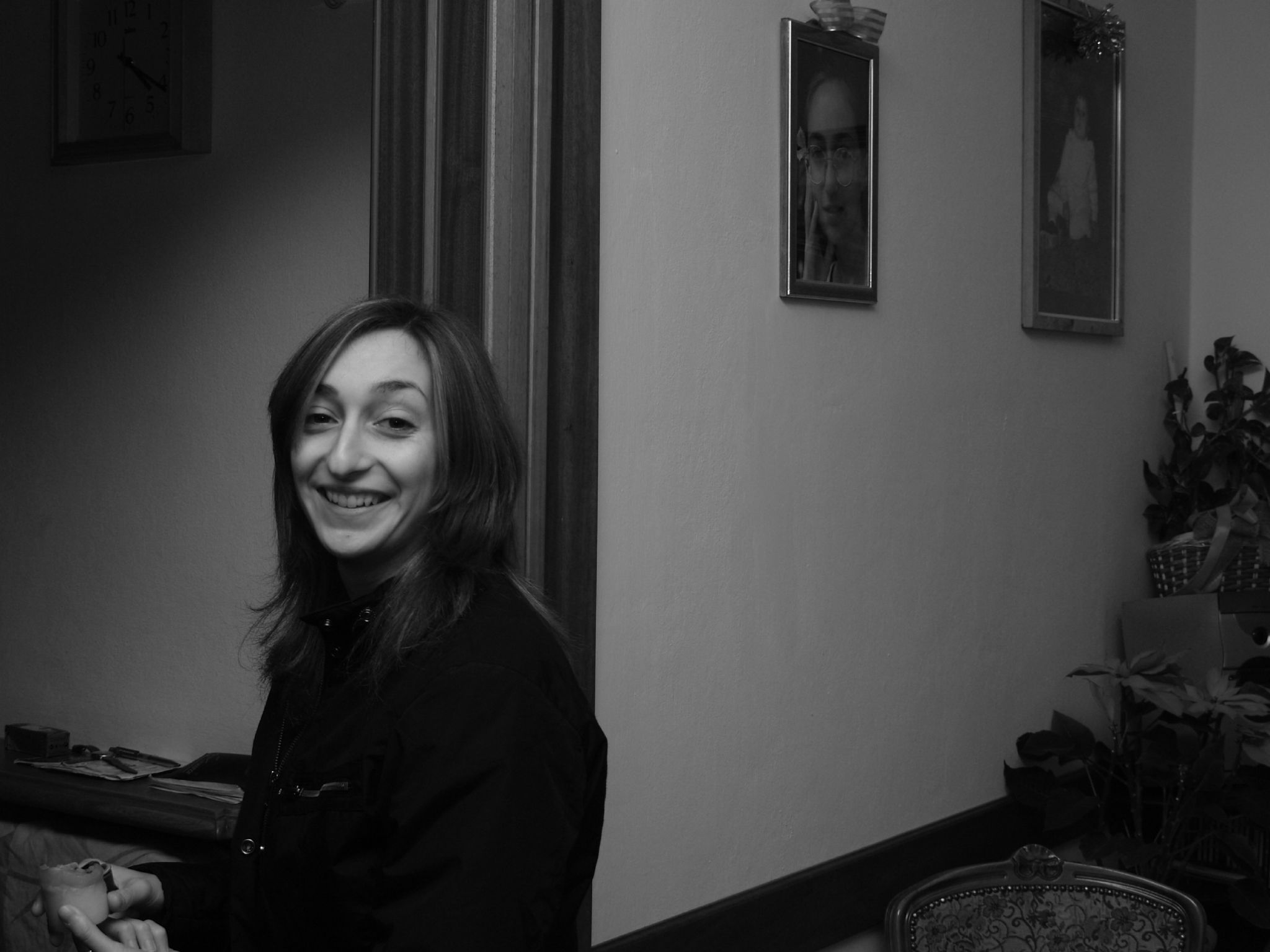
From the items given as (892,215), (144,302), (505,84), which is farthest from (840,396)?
(144,302)

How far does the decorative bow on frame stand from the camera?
12.0 feet

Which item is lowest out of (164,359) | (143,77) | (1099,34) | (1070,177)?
(164,359)

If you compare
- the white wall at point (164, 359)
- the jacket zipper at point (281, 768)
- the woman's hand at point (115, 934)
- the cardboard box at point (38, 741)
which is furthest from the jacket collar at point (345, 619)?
the cardboard box at point (38, 741)

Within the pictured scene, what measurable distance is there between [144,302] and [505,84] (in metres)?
1.58

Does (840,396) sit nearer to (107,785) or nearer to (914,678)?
(914,678)

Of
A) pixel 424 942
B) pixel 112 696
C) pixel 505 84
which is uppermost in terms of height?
pixel 505 84

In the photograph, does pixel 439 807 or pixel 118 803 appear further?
pixel 118 803

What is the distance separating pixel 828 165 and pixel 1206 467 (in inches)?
68.8

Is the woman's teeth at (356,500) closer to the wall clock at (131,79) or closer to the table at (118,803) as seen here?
the table at (118,803)

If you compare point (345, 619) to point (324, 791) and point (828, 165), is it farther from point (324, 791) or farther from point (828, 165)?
point (828, 165)

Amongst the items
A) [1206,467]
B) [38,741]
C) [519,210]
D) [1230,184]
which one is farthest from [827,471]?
[1230,184]

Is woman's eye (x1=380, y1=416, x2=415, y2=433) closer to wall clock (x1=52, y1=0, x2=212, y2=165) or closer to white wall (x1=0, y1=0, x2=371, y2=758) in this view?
white wall (x1=0, y1=0, x2=371, y2=758)

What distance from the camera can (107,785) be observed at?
10.1 feet

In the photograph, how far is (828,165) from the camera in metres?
2.85
